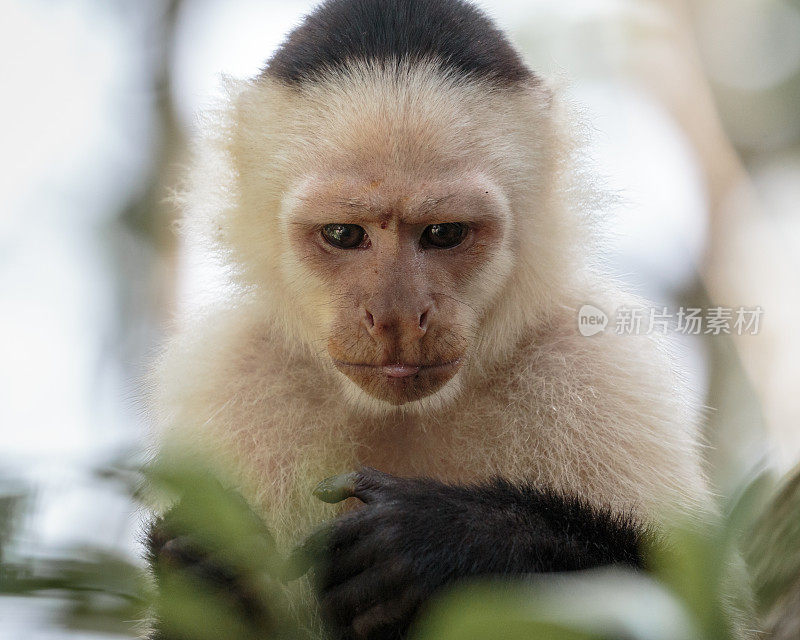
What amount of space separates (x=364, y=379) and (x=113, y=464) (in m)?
2.65

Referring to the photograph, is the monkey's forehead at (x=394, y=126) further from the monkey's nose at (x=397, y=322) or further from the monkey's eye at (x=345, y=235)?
the monkey's nose at (x=397, y=322)

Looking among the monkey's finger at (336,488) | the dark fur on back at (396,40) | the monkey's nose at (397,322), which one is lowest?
the monkey's finger at (336,488)

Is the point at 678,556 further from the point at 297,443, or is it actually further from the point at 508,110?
the point at 508,110

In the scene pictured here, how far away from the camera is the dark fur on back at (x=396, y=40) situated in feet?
13.4

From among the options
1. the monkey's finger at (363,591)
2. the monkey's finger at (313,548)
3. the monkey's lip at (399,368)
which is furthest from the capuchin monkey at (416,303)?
the monkey's finger at (313,548)

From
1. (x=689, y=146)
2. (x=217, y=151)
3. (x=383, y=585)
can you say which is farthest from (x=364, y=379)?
(x=689, y=146)

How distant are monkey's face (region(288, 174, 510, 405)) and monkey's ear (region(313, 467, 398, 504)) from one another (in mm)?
631

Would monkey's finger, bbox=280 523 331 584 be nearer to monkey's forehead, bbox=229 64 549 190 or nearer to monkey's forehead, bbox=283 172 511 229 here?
monkey's forehead, bbox=283 172 511 229

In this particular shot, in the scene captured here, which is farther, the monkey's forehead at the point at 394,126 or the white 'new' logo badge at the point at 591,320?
the white 'new' logo badge at the point at 591,320

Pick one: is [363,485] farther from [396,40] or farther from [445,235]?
[396,40]

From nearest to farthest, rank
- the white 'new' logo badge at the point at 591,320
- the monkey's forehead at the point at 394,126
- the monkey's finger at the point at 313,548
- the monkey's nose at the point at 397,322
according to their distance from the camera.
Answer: the monkey's finger at the point at 313,548 < the monkey's nose at the point at 397,322 < the monkey's forehead at the point at 394,126 < the white 'new' logo badge at the point at 591,320

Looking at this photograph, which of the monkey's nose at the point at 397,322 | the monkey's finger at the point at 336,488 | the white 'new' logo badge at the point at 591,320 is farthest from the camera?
the white 'new' logo badge at the point at 591,320

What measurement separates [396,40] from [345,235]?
3.24 ft

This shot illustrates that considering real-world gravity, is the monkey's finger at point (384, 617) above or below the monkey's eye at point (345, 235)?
below
